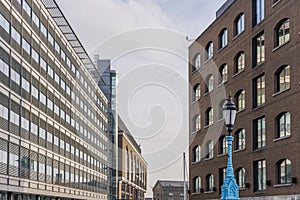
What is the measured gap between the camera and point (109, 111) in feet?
357

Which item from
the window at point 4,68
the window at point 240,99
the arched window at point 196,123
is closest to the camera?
the window at point 4,68

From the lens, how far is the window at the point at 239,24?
150 ft

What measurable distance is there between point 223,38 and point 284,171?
752 inches

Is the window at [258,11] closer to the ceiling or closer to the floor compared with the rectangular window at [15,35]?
→ closer to the ceiling

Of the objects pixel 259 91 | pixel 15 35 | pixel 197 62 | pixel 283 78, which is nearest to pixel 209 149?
pixel 197 62

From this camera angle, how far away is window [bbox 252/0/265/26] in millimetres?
41125

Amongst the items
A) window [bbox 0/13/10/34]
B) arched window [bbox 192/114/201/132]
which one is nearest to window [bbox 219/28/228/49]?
arched window [bbox 192/114/201/132]

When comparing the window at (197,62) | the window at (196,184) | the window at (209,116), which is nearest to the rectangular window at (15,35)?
the window at (209,116)

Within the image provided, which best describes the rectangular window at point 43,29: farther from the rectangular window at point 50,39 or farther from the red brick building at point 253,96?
the red brick building at point 253,96

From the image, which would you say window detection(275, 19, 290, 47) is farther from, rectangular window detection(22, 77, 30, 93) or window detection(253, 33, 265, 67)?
rectangular window detection(22, 77, 30, 93)

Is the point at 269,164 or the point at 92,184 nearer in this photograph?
the point at 269,164

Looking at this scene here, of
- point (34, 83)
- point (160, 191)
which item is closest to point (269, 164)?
point (34, 83)

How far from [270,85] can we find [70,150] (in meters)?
38.7

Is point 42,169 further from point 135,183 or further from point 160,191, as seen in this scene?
point 160,191
